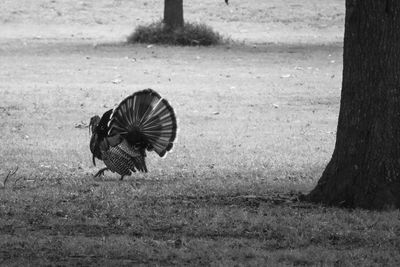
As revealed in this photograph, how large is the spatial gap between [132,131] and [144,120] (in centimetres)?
19

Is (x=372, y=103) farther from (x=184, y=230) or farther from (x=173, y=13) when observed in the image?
(x=173, y=13)

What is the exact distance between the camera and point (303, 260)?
6973 millimetres

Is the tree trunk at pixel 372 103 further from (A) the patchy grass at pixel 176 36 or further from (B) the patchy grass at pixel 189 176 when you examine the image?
(A) the patchy grass at pixel 176 36

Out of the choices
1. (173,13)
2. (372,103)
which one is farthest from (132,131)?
(173,13)

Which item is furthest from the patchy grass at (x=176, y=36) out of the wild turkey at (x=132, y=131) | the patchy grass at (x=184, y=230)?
the patchy grass at (x=184, y=230)

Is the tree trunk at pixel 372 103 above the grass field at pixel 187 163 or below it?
above

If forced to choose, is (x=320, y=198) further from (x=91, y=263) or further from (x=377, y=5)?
(x=91, y=263)

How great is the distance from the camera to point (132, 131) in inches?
419

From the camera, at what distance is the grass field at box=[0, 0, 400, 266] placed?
735 centimetres

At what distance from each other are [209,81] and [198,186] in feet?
37.1

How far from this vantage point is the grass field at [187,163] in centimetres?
735

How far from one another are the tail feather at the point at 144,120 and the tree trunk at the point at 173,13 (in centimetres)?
1856

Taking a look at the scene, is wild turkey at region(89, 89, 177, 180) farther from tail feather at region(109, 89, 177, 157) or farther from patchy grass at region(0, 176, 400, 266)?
patchy grass at region(0, 176, 400, 266)

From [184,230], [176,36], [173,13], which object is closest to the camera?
[184,230]
